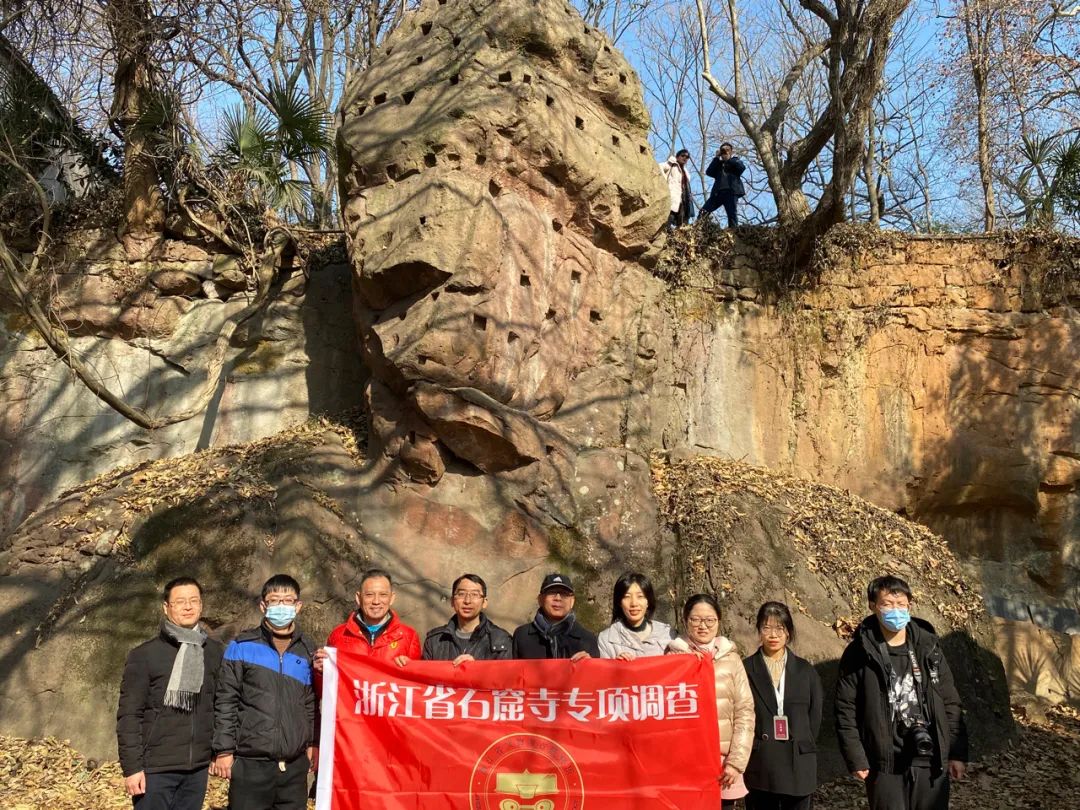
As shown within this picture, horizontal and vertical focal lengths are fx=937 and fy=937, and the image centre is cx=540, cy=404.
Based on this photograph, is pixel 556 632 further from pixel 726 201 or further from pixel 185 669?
pixel 726 201

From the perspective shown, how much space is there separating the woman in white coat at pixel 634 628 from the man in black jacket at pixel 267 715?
1.67 m

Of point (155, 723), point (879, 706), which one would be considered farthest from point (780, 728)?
point (155, 723)

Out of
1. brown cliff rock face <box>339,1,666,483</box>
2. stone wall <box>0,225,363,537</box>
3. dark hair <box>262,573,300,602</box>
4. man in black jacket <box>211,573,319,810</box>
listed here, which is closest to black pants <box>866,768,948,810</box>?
man in black jacket <box>211,573,319,810</box>

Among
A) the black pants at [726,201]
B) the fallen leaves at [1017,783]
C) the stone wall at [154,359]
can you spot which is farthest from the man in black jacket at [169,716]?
the black pants at [726,201]

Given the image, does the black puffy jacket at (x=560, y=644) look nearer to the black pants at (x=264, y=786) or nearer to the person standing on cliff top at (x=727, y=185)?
the black pants at (x=264, y=786)

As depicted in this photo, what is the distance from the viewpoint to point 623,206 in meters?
10.4

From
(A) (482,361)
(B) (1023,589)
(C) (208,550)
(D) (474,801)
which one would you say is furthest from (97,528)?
(B) (1023,589)

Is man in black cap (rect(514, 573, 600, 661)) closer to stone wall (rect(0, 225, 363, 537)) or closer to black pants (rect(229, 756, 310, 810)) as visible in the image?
black pants (rect(229, 756, 310, 810))

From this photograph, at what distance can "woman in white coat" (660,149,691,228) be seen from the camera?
12.9 meters

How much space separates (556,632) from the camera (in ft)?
18.0

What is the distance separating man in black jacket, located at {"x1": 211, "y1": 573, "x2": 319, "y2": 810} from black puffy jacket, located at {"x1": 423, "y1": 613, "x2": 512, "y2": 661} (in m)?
0.74

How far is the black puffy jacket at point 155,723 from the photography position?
4664 mm

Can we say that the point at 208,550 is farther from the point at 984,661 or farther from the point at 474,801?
the point at 984,661

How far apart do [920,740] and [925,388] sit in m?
8.38
